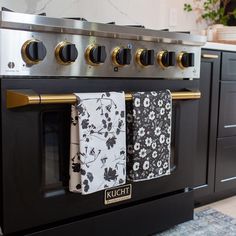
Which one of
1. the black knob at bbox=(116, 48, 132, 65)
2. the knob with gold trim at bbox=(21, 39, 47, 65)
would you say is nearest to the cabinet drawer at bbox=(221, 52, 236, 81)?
the black knob at bbox=(116, 48, 132, 65)

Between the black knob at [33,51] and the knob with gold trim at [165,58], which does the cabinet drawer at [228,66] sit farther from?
the black knob at [33,51]

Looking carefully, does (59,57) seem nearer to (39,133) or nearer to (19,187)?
(39,133)

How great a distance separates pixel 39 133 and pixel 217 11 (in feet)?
5.59

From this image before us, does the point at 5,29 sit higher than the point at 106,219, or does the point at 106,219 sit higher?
the point at 5,29

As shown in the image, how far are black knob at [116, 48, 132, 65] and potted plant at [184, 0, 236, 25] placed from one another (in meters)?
1.21

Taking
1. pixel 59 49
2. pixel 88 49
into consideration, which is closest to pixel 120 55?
pixel 88 49

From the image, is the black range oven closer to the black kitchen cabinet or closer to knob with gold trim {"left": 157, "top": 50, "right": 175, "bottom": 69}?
knob with gold trim {"left": 157, "top": 50, "right": 175, "bottom": 69}

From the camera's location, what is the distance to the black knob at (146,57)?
1220 mm

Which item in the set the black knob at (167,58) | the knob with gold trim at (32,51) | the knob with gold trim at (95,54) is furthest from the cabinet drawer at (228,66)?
the knob with gold trim at (32,51)

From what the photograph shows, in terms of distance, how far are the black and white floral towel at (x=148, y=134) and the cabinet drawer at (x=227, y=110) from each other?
53 centimetres

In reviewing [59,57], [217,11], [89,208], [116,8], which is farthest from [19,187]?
[217,11]

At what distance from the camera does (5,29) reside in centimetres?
95

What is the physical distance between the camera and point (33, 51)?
0.98 meters

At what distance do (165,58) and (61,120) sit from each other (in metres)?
0.46
